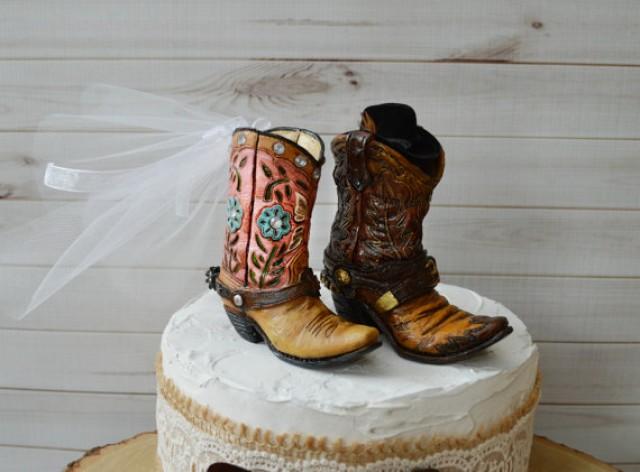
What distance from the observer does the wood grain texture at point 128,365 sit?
154cm

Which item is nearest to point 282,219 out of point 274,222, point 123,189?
point 274,222

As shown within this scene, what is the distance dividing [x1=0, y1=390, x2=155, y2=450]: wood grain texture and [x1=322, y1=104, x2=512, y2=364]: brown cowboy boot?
2.65 feet

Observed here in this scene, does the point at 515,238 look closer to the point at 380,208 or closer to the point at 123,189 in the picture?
the point at 380,208

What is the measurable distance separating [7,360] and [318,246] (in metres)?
0.79

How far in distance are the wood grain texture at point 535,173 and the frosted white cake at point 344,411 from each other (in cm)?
48

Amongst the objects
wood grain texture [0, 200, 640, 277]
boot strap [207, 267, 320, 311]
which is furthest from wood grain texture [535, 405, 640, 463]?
boot strap [207, 267, 320, 311]

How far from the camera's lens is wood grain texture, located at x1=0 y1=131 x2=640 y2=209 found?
4.66 ft

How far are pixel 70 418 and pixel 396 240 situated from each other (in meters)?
1.04

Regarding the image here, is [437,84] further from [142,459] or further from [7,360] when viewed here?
[7,360]

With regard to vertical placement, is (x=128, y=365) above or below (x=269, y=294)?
below

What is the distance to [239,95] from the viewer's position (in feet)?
4.65

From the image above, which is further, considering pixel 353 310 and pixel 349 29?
pixel 349 29

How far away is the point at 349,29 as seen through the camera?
1.37 m

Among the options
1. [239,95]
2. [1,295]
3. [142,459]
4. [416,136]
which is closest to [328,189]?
[239,95]
